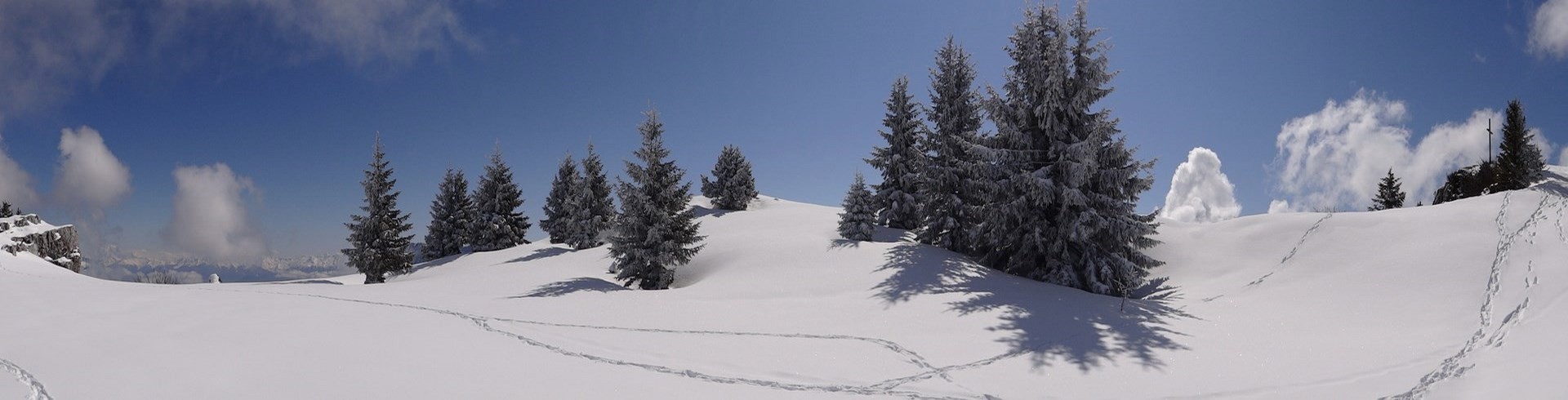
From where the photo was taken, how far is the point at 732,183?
40.8 m

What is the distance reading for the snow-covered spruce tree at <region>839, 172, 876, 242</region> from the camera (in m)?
21.4

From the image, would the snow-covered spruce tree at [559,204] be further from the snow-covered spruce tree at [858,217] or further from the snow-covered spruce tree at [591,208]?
the snow-covered spruce tree at [858,217]

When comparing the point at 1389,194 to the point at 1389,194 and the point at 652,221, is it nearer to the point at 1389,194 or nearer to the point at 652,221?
the point at 1389,194

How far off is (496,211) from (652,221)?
22637 mm

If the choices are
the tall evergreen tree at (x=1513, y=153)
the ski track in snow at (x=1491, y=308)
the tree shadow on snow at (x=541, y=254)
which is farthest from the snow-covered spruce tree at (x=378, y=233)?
the tall evergreen tree at (x=1513, y=153)

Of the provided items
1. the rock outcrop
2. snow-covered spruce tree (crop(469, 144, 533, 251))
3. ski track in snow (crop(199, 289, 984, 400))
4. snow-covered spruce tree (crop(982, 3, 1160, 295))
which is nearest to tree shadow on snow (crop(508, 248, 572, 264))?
snow-covered spruce tree (crop(469, 144, 533, 251))

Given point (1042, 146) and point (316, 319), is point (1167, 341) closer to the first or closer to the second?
point (1042, 146)

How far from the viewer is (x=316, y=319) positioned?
7195 millimetres

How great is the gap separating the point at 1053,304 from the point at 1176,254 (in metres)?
7.94

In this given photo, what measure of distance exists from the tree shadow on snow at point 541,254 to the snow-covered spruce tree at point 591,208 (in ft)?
4.25

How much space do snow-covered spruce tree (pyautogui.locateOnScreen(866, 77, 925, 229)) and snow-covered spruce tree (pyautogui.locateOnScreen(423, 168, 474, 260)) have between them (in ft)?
86.2

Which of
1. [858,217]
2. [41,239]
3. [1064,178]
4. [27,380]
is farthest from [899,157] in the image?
[41,239]

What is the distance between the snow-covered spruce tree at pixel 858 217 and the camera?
70.1ft

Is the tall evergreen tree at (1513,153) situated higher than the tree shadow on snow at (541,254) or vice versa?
the tall evergreen tree at (1513,153)
